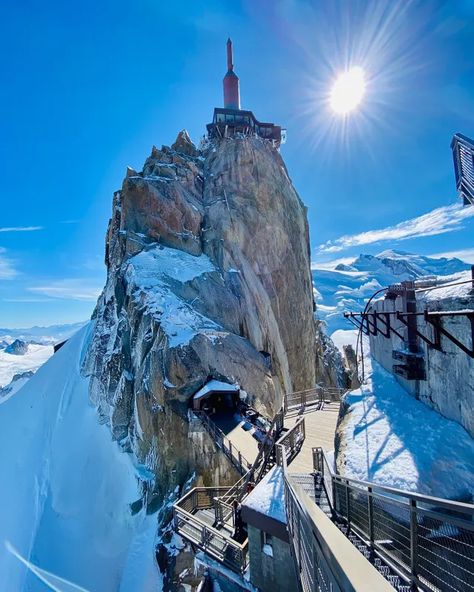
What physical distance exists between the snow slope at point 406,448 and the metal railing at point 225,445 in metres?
7.34

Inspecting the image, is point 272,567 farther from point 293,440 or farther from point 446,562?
point 446,562

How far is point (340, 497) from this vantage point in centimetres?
688

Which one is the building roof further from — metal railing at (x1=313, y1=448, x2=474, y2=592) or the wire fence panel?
the wire fence panel

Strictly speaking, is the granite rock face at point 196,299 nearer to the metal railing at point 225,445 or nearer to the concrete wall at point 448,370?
the metal railing at point 225,445

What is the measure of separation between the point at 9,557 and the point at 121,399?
547 inches

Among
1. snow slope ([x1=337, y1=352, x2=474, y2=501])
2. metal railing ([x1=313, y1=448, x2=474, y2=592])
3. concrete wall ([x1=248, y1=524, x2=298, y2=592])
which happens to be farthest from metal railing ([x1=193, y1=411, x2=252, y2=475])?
metal railing ([x1=313, y1=448, x2=474, y2=592])

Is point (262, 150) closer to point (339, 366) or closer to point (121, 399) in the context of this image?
point (121, 399)

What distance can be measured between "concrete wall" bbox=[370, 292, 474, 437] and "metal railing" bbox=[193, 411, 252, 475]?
894 cm

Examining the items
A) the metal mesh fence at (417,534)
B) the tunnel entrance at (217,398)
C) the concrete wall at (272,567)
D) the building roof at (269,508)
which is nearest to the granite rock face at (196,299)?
the tunnel entrance at (217,398)

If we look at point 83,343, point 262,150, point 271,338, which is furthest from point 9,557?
point 262,150

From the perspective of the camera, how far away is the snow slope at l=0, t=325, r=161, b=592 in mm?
20656

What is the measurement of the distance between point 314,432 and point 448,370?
6518 mm

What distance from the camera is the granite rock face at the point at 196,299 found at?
23.0m

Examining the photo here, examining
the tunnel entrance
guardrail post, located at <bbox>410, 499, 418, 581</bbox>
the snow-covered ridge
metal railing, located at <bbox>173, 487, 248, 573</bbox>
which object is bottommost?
metal railing, located at <bbox>173, 487, 248, 573</bbox>
